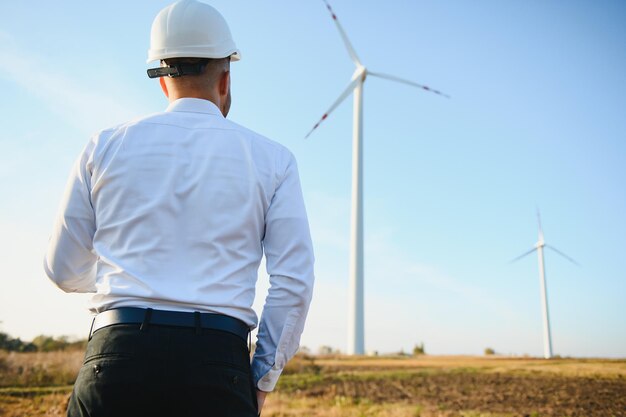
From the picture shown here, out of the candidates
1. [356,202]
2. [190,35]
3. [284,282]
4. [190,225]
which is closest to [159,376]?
[190,225]

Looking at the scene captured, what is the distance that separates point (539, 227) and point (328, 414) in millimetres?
38932

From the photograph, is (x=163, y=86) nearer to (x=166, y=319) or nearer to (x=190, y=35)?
(x=190, y=35)

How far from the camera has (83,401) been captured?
2.24 metres

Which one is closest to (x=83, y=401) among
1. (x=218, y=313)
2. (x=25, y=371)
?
(x=218, y=313)

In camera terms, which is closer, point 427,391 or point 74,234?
point 74,234

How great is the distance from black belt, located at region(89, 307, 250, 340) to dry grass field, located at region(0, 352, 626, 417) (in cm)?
874

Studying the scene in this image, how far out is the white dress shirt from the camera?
243 centimetres

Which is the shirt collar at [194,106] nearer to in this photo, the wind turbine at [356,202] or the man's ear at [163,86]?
the man's ear at [163,86]

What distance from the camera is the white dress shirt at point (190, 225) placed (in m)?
2.43

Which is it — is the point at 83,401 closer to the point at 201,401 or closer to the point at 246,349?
the point at 201,401

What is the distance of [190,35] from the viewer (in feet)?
9.52

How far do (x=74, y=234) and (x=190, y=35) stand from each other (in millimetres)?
1165

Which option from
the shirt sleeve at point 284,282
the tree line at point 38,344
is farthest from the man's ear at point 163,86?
the tree line at point 38,344

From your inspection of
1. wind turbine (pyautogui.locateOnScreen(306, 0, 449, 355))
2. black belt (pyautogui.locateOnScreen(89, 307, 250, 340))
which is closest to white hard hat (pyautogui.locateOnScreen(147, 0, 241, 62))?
black belt (pyautogui.locateOnScreen(89, 307, 250, 340))
